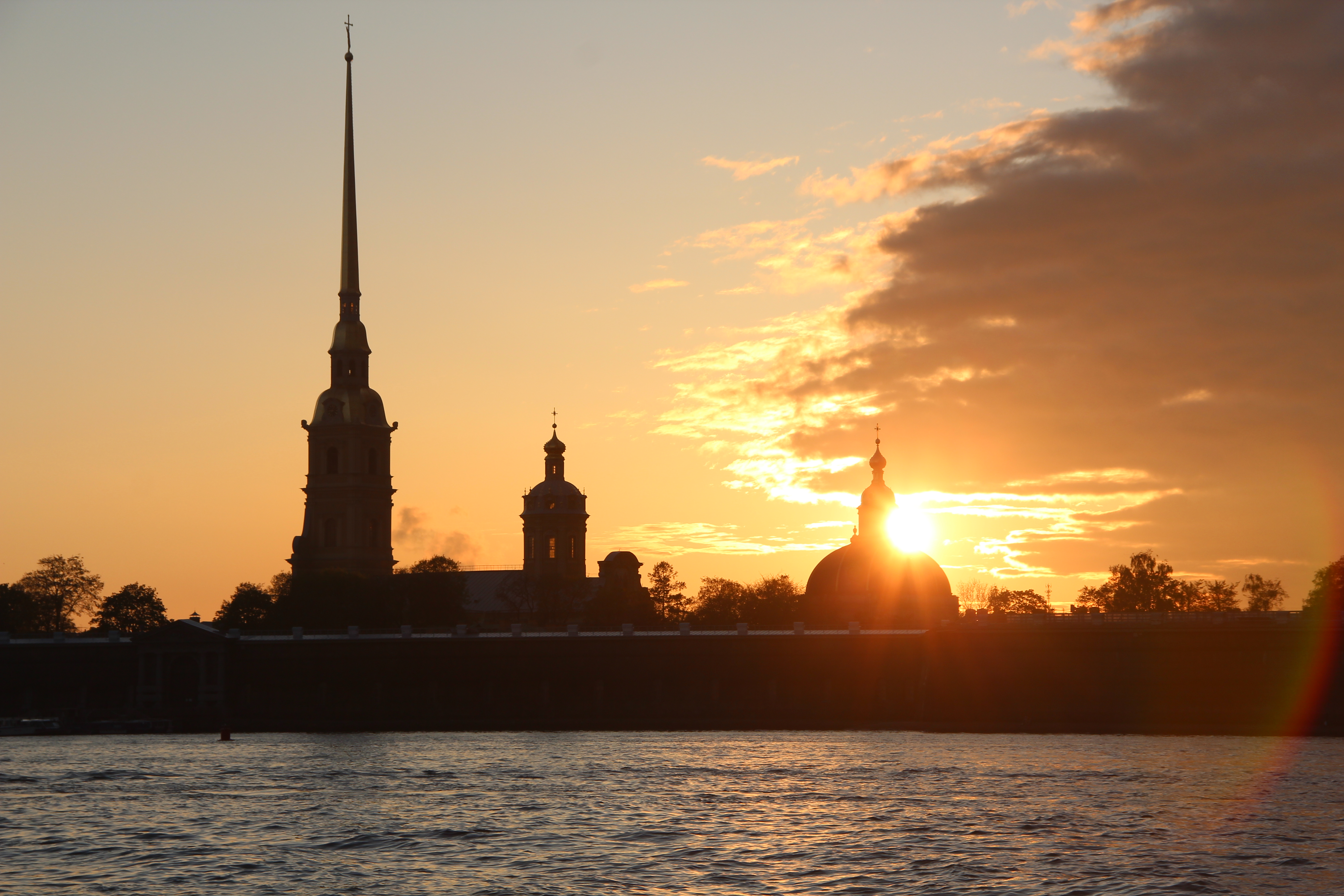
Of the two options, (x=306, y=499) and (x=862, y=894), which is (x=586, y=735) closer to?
(x=862, y=894)

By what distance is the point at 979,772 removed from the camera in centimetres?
6544

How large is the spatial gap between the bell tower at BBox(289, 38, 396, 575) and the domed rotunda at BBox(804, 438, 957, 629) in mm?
48460

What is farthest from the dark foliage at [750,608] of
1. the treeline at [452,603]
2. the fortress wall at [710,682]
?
the fortress wall at [710,682]

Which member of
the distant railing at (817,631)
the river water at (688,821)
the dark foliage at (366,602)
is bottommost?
the river water at (688,821)

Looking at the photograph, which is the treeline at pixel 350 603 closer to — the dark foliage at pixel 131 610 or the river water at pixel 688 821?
the dark foliage at pixel 131 610

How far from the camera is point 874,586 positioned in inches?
6545

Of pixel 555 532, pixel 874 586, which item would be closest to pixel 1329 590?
pixel 874 586

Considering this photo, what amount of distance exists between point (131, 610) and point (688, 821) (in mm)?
132833

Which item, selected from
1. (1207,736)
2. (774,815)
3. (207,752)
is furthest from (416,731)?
(774,815)

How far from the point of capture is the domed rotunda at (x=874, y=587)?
163 meters

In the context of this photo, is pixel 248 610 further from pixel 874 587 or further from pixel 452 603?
pixel 874 587

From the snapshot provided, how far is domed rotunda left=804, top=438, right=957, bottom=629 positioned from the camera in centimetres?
16312

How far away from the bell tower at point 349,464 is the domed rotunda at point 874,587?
48460 millimetres

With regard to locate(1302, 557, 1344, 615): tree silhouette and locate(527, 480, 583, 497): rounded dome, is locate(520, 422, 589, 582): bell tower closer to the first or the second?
locate(527, 480, 583, 497): rounded dome
